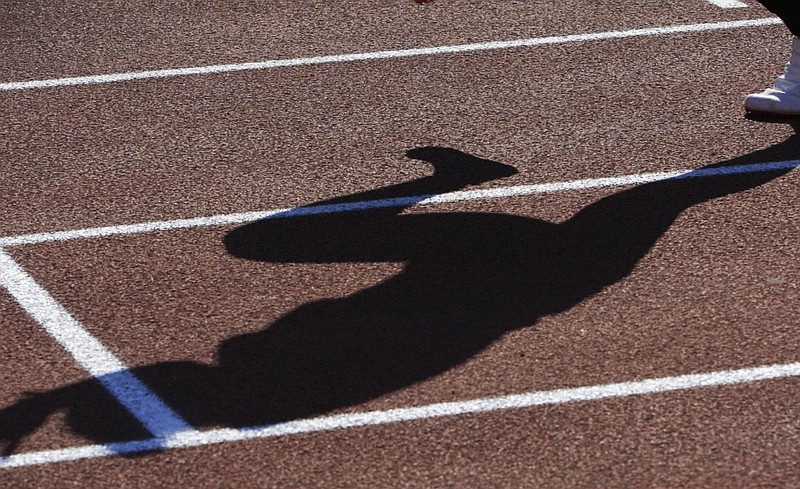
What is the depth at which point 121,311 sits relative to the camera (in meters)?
5.95

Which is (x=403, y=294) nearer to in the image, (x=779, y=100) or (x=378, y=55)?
(x=779, y=100)

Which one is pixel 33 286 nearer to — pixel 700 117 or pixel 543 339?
pixel 543 339

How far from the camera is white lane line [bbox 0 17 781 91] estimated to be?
28.9ft

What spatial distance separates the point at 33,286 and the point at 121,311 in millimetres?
504

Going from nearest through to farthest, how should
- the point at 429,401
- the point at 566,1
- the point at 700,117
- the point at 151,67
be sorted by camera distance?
the point at 429,401 < the point at 700,117 < the point at 151,67 < the point at 566,1

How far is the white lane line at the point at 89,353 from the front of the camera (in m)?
5.13

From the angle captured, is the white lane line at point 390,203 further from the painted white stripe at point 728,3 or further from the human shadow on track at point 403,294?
the painted white stripe at point 728,3

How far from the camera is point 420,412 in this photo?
5.09 m

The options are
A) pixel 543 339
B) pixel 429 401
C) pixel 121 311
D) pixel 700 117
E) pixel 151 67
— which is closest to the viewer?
pixel 429 401

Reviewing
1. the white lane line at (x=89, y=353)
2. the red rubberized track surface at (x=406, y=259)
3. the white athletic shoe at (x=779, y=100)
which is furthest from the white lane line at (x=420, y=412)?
the white athletic shoe at (x=779, y=100)

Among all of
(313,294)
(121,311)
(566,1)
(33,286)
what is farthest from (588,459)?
(566,1)

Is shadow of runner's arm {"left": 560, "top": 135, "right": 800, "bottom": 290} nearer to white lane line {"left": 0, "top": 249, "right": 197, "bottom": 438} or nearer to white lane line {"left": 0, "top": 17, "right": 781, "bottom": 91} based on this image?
white lane line {"left": 0, "top": 249, "right": 197, "bottom": 438}

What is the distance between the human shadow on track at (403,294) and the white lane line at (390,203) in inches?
1.8

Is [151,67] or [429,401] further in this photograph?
[151,67]
